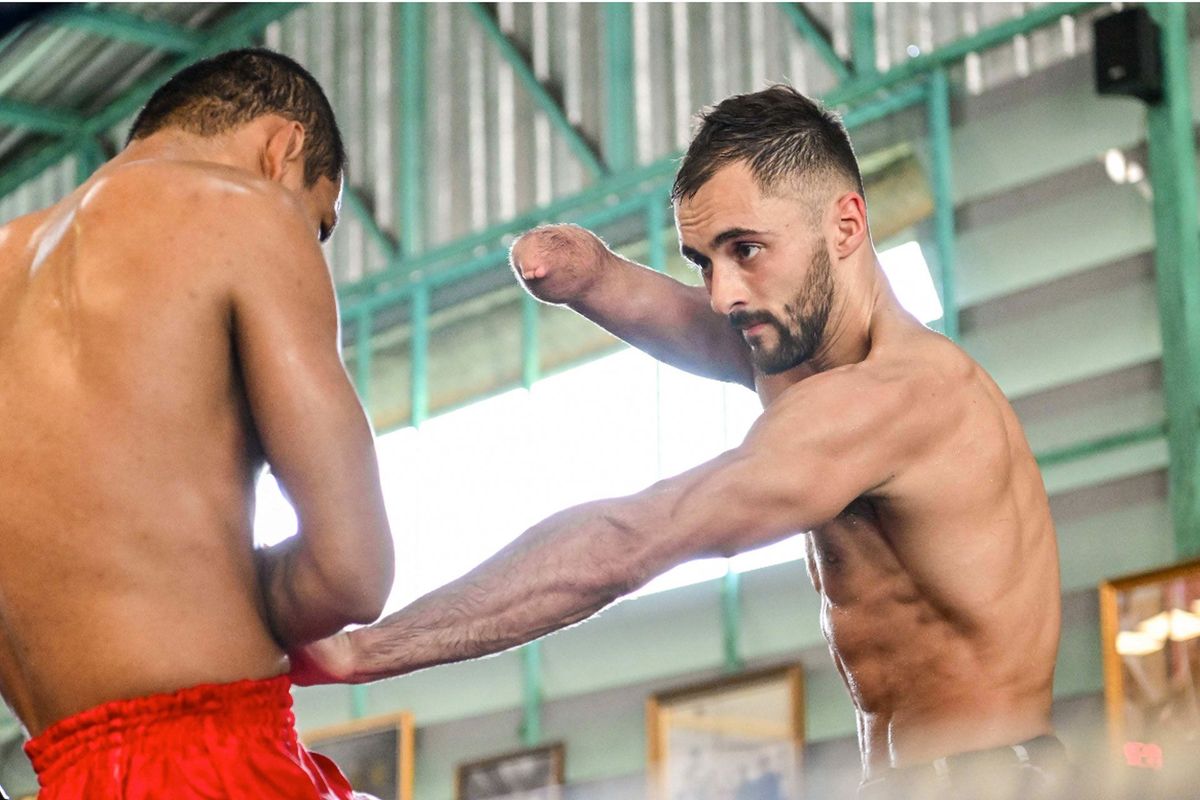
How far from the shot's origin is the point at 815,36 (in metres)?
9.05

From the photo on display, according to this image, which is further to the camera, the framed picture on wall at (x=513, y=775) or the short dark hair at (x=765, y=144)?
the framed picture on wall at (x=513, y=775)

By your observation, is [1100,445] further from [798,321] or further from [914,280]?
[798,321]

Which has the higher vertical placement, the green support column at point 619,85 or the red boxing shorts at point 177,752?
the green support column at point 619,85

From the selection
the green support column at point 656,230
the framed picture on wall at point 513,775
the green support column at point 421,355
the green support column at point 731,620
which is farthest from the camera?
the green support column at point 421,355

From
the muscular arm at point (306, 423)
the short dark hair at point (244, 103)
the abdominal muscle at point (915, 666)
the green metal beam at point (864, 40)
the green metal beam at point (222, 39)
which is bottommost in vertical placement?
the abdominal muscle at point (915, 666)

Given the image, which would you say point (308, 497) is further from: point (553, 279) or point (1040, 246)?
point (1040, 246)

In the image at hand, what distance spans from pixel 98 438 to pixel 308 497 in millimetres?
264

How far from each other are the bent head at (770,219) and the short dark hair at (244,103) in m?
0.75

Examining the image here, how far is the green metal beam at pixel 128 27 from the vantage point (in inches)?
448

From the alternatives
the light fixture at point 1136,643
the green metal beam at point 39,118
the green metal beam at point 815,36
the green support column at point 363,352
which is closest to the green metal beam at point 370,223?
the green support column at point 363,352

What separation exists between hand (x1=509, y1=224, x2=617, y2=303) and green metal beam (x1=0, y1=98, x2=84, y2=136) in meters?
9.76

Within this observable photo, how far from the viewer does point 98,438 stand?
2180 millimetres

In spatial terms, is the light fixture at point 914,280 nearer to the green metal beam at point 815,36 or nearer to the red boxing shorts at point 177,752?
the green metal beam at point 815,36

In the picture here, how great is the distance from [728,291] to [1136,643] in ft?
14.9
